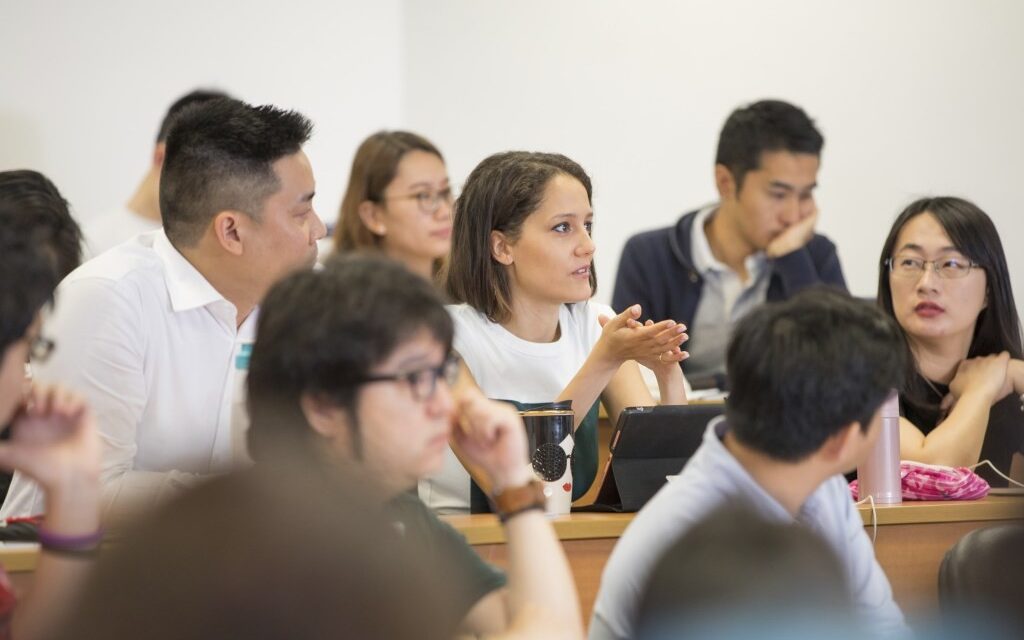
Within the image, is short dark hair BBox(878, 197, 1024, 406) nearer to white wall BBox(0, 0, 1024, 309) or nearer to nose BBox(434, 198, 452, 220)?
nose BBox(434, 198, 452, 220)

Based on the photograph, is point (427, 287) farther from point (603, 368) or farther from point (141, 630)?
point (603, 368)

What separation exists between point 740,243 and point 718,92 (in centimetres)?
98

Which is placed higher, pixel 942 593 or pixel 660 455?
pixel 660 455

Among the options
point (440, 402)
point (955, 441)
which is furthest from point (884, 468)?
point (440, 402)

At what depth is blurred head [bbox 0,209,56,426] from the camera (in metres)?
1.21

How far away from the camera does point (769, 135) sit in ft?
13.6

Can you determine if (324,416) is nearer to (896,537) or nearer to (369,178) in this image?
(896,537)

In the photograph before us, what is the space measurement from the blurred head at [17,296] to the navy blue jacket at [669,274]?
2.83 m

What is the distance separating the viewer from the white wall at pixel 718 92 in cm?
457

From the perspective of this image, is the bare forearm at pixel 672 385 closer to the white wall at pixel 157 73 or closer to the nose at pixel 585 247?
the nose at pixel 585 247

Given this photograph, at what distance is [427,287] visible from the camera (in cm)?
142

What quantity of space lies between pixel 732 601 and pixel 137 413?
167 cm

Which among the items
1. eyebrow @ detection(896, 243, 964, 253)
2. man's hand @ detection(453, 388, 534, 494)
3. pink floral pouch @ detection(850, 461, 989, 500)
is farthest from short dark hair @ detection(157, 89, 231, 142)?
man's hand @ detection(453, 388, 534, 494)

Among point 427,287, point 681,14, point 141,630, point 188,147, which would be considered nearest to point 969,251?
point 188,147
